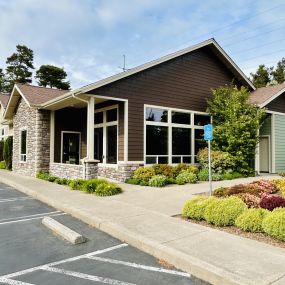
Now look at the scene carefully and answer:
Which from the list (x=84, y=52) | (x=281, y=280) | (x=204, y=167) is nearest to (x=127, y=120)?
(x=204, y=167)

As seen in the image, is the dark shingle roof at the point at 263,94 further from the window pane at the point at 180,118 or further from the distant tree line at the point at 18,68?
the distant tree line at the point at 18,68

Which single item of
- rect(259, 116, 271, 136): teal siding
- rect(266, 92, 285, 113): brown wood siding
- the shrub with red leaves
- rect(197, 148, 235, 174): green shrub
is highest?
rect(266, 92, 285, 113): brown wood siding

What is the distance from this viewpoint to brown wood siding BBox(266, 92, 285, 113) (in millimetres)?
17875

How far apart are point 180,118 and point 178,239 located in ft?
35.1

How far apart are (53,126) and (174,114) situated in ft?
21.5

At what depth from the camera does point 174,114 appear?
15.3 meters

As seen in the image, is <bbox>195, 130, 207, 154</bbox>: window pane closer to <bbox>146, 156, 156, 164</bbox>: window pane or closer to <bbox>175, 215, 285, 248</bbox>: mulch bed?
<bbox>146, 156, 156, 164</bbox>: window pane

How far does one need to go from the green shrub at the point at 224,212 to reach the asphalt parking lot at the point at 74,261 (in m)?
1.95

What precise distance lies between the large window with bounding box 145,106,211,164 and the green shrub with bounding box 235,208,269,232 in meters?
8.19

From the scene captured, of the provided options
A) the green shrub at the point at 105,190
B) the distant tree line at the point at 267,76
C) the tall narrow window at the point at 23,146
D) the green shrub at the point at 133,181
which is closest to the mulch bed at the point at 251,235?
the green shrub at the point at 105,190

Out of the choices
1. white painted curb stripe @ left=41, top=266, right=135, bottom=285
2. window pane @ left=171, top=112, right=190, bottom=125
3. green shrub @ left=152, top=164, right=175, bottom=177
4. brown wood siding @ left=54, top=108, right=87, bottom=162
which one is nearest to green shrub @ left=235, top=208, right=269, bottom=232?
white painted curb stripe @ left=41, top=266, right=135, bottom=285

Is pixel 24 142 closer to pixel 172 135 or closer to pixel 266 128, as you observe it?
pixel 172 135

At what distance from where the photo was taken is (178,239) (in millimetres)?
5367

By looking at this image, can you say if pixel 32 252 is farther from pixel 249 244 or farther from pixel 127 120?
pixel 127 120
